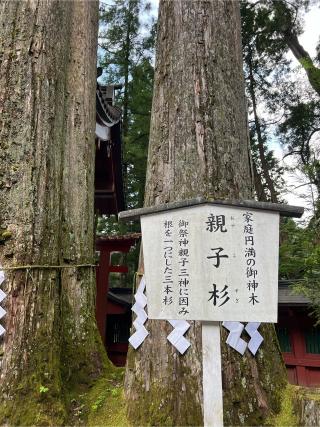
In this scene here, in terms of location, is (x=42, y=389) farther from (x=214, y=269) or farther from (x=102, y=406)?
(x=214, y=269)

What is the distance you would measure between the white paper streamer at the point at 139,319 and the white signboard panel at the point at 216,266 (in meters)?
0.59

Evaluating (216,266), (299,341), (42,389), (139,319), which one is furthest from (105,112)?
(299,341)

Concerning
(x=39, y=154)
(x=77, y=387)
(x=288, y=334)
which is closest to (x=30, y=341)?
(x=77, y=387)

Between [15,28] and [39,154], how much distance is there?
1.28 meters

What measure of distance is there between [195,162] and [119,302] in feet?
20.8

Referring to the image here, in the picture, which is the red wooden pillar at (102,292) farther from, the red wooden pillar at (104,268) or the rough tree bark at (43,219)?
the rough tree bark at (43,219)

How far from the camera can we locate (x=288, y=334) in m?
7.23

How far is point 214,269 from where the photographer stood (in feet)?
5.25

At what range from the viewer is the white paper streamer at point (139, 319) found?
2221 millimetres

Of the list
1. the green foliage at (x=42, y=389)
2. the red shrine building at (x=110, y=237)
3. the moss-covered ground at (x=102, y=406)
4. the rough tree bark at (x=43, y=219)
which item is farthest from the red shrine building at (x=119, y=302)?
the green foliage at (x=42, y=389)

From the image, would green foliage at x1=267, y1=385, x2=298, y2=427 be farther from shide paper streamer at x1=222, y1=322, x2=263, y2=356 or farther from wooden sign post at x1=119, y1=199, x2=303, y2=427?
wooden sign post at x1=119, y1=199, x2=303, y2=427

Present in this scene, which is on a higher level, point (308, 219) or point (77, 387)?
point (308, 219)

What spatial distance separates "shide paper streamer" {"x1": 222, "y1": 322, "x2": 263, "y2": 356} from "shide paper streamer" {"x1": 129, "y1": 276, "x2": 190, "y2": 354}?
25cm

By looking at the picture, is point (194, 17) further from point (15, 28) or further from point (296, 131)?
point (296, 131)
